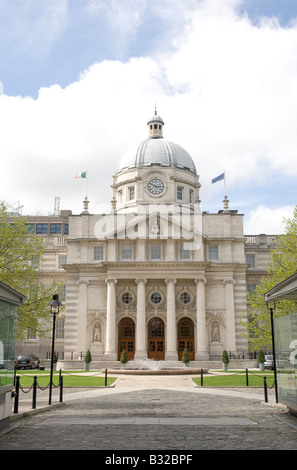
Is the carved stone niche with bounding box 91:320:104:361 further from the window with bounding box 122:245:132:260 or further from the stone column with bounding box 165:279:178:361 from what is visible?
the window with bounding box 122:245:132:260

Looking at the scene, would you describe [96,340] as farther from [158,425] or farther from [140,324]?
[158,425]

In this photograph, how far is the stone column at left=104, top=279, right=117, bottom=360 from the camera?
52094 millimetres

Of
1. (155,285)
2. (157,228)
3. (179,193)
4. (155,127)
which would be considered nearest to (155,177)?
(179,193)

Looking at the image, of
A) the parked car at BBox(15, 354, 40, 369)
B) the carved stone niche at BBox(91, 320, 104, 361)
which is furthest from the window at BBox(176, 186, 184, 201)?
the parked car at BBox(15, 354, 40, 369)

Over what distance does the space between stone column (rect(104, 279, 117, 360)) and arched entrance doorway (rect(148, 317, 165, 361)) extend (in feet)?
14.1

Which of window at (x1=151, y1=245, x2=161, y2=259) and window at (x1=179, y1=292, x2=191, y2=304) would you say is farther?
window at (x1=151, y1=245, x2=161, y2=259)

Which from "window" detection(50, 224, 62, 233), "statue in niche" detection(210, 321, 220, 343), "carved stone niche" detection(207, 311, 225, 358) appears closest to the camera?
"carved stone niche" detection(207, 311, 225, 358)

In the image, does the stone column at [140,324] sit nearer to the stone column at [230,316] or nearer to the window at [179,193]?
the stone column at [230,316]

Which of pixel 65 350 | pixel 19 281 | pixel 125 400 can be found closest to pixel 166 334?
pixel 65 350

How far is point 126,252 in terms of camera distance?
5591cm

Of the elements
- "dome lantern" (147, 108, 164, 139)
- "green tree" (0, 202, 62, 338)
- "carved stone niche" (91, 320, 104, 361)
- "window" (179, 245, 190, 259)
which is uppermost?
"dome lantern" (147, 108, 164, 139)

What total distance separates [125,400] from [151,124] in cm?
5744

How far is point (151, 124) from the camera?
73.9m

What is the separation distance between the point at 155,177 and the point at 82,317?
21293 mm
